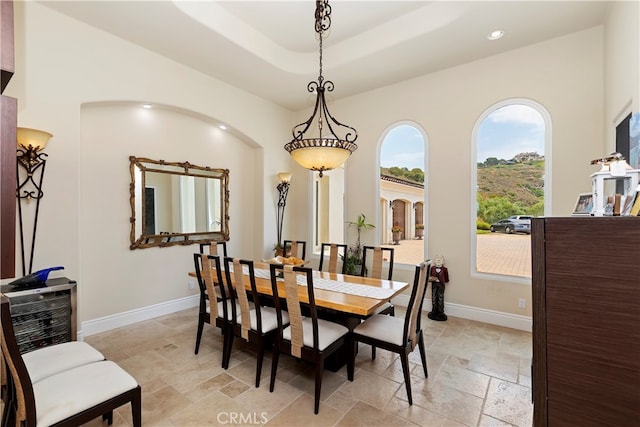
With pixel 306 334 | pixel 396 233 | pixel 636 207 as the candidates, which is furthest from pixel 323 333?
pixel 396 233

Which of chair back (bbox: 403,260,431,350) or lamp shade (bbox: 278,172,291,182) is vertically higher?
lamp shade (bbox: 278,172,291,182)

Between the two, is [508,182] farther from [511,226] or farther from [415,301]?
[415,301]

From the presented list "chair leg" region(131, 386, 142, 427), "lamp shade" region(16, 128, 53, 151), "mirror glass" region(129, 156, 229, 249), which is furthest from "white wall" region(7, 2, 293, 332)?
"chair leg" region(131, 386, 142, 427)

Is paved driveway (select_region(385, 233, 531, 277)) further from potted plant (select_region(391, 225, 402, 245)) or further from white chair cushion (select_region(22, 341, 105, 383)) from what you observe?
white chair cushion (select_region(22, 341, 105, 383))

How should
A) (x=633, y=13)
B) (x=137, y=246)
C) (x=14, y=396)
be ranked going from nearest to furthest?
1. (x=14, y=396)
2. (x=633, y=13)
3. (x=137, y=246)

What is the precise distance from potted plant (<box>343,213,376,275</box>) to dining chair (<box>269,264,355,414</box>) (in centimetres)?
198

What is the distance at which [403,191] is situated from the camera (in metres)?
4.61

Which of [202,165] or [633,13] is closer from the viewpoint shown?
[633,13]

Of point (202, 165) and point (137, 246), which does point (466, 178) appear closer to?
point (202, 165)

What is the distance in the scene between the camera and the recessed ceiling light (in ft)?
10.6

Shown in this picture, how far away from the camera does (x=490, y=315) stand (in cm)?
371

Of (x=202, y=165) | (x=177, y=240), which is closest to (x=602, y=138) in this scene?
(x=202, y=165)

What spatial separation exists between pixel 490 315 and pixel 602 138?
2.39 metres

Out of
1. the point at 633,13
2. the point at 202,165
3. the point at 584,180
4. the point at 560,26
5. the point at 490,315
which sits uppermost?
the point at 560,26
